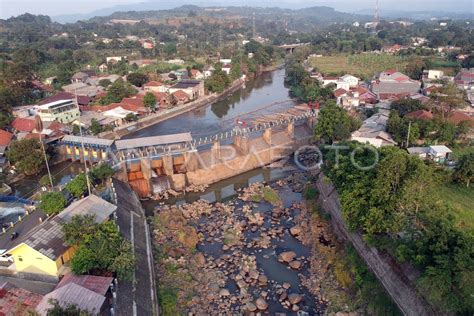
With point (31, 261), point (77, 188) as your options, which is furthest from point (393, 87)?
point (31, 261)

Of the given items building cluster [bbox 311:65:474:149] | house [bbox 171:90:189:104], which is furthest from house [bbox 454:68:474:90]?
house [bbox 171:90:189:104]

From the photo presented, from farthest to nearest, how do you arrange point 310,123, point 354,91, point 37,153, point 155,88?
point 155,88, point 354,91, point 310,123, point 37,153

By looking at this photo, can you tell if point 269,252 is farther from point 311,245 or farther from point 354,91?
point 354,91

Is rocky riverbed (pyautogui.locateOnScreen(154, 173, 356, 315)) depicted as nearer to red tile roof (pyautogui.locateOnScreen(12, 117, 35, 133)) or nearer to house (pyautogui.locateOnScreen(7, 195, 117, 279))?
house (pyautogui.locateOnScreen(7, 195, 117, 279))

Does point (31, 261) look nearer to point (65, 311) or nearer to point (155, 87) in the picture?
point (65, 311)

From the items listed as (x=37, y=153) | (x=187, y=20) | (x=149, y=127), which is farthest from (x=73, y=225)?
(x=187, y=20)

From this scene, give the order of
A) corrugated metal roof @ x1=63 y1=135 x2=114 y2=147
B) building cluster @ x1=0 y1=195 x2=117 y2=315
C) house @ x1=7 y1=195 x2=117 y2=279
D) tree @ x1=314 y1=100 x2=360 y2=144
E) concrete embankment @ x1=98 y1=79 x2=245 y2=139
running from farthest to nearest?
concrete embankment @ x1=98 y1=79 x2=245 y2=139 < corrugated metal roof @ x1=63 y1=135 x2=114 y2=147 < tree @ x1=314 y1=100 x2=360 y2=144 < house @ x1=7 y1=195 x2=117 y2=279 < building cluster @ x1=0 y1=195 x2=117 y2=315

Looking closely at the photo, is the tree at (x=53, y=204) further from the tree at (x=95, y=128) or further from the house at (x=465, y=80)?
the house at (x=465, y=80)
